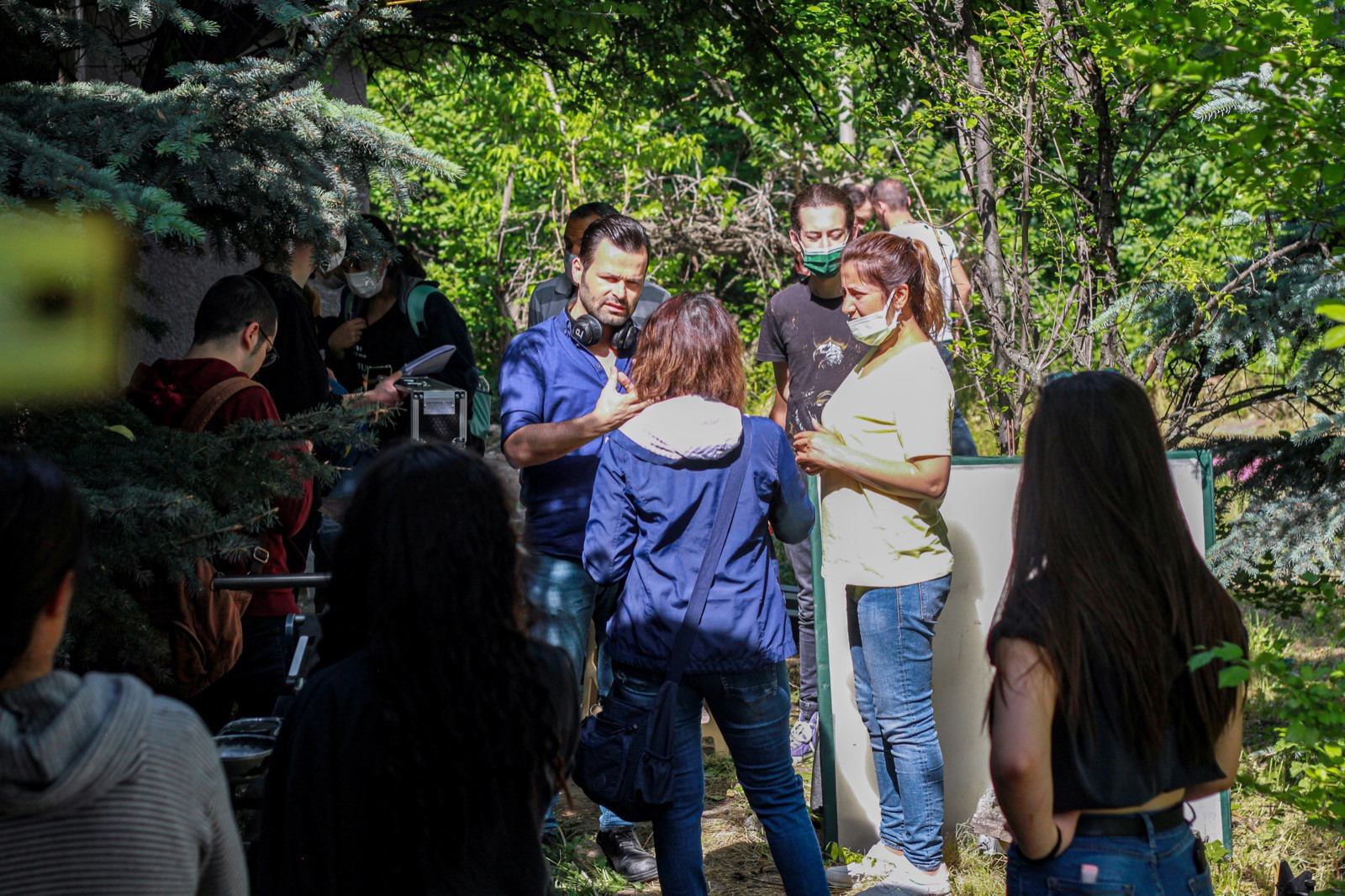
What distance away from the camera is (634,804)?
117 inches

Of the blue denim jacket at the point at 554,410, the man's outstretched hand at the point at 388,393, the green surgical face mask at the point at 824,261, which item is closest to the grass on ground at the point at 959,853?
the blue denim jacket at the point at 554,410

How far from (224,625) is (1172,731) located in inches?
94.0

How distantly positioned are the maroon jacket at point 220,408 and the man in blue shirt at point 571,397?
71 cm

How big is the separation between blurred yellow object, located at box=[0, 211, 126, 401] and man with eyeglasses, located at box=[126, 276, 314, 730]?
0.68 m

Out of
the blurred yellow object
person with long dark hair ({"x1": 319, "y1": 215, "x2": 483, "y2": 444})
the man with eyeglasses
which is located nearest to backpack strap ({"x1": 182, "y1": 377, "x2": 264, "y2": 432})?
the man with eyeglasses

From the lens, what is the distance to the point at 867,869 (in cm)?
386

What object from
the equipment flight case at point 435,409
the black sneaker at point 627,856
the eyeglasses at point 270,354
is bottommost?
the black sneaker at point 627,856

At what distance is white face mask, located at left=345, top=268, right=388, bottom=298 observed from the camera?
543cm

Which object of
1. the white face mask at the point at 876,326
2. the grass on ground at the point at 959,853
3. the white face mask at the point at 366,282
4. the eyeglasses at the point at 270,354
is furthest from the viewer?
the white face mask at the point at 366,282

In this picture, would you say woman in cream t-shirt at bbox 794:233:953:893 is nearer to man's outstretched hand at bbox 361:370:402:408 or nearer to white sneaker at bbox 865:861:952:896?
white sneaker at bbox 865:861:952:896

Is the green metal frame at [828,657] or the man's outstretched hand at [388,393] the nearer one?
the green metal frame at [828,657]

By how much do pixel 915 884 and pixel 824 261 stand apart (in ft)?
8.06

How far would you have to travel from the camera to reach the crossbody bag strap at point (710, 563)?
119 inches

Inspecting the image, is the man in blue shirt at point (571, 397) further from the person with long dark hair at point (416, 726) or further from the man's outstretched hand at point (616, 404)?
the person with long dark hair at point (416, 726)
